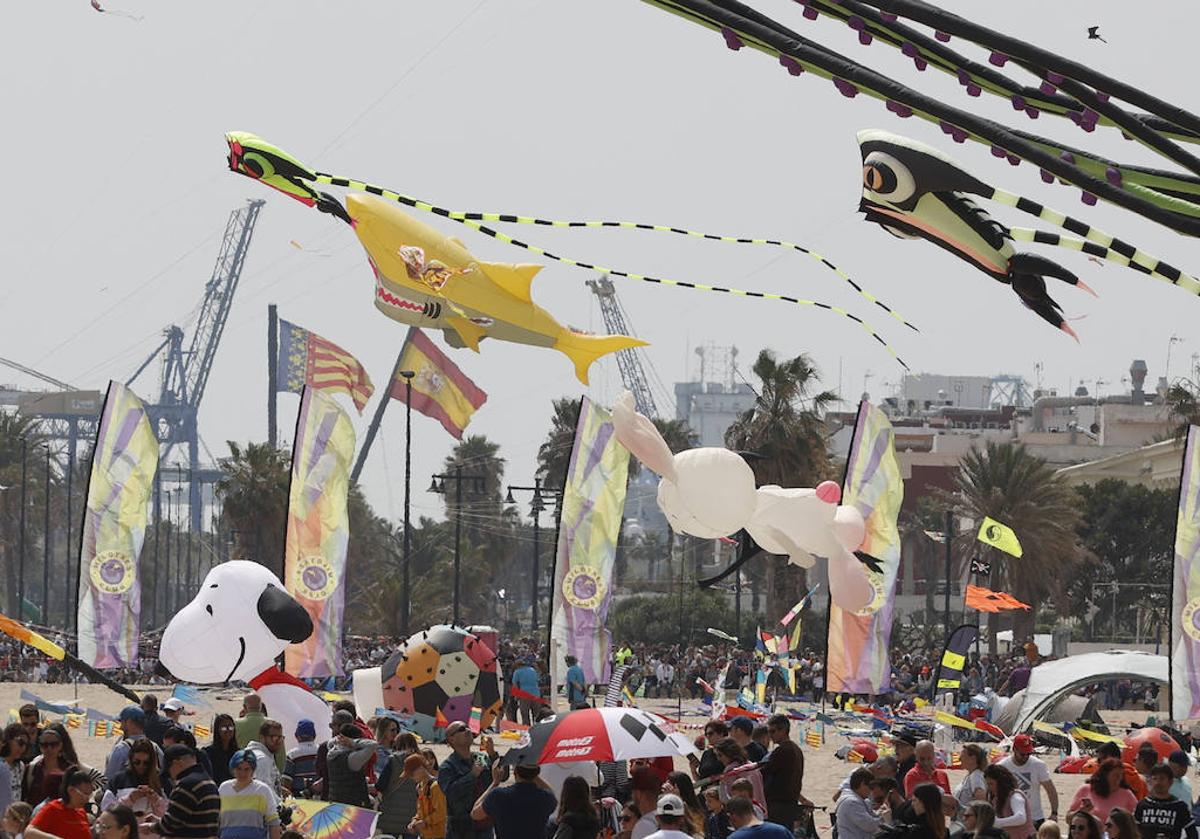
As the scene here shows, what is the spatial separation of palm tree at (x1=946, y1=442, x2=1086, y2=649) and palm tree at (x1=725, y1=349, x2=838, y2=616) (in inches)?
431

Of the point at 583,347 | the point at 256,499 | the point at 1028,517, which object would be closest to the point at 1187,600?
the point at 583,347

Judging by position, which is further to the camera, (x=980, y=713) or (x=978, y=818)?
(x=980, y=713)

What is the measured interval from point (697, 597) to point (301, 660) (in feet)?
185

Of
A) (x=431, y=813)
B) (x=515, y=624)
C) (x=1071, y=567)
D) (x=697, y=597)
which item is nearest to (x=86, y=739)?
(x=431, y=813)

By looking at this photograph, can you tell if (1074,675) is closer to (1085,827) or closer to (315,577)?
(315,577)

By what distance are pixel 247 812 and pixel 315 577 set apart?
22457 mm

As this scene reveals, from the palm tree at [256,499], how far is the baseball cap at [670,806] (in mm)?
68074

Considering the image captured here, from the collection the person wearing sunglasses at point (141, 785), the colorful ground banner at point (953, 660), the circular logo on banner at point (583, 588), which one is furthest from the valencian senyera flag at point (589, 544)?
the person wearing sunglasses at point (141, 785)

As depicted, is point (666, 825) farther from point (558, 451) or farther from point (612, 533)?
point (558, 451)

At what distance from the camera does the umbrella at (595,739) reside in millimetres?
14133

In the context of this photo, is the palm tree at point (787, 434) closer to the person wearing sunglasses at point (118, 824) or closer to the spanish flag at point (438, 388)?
the spanish flag at point (438, 388)

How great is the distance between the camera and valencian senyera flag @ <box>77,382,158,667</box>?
119ft

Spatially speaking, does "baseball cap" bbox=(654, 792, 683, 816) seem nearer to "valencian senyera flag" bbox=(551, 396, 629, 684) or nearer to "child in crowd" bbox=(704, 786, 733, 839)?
"child in crowd" bbox=(704, 786, 733, 839)

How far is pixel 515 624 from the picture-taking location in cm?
11644
